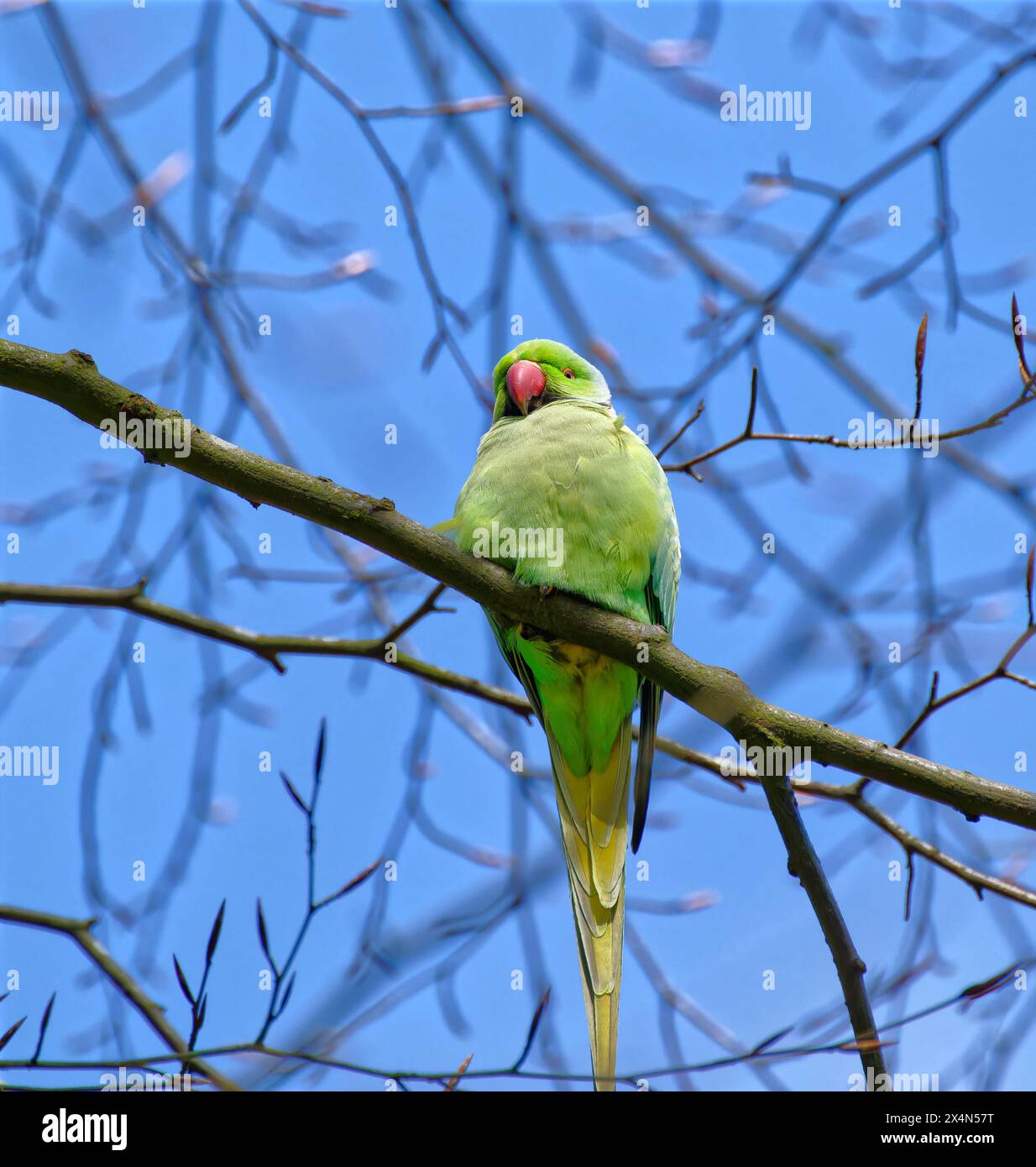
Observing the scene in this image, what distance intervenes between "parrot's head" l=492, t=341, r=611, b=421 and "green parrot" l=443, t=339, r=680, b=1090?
1.48 ft

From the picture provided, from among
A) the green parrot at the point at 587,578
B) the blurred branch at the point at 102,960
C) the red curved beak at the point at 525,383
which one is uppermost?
the red curved beak at the point at 525,383

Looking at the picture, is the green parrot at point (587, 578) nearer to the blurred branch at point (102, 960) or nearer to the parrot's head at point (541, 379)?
the parrot's head at point (541, 379)

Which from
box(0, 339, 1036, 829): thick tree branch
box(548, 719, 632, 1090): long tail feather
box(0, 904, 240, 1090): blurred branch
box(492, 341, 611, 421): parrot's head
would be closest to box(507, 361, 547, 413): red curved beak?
box(492, 341, 611, 421): parrot's head

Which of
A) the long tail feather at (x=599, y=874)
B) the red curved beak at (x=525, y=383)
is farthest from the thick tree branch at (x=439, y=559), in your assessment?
the red curved beak at (x=525, y=383)

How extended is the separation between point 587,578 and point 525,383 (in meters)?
1.32

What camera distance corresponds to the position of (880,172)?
13.4ft

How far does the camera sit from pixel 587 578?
13.3 feet

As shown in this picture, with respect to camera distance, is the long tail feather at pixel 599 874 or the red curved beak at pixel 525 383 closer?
the long tail feather at pixel 599 874

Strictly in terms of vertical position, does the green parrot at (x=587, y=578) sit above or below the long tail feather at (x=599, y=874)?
above

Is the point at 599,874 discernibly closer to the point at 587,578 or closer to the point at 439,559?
the point at 587,578

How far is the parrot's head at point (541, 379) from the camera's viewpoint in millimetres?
5027

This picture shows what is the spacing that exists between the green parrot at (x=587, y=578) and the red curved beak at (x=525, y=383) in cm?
41

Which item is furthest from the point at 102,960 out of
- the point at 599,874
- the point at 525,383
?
the point at 525,383

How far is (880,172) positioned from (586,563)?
1.82 m
